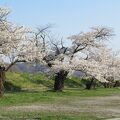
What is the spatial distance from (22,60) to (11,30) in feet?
12.2

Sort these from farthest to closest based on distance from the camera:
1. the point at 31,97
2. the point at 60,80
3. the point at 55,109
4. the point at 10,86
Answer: the point at 10,86 < the point at 60,80 < the point at 31,97 < the point at 55,109

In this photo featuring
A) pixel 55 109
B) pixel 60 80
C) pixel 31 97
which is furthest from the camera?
pixel 60 80

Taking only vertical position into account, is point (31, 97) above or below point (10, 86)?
below

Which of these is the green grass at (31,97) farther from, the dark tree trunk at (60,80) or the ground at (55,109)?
the dark tree trunk at (60,80)

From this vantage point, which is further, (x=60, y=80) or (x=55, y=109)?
(x=60, y=80)

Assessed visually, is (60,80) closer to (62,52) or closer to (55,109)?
(62,52)

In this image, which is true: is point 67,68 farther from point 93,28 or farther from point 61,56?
point 93,28

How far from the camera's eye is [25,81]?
73.3 metres

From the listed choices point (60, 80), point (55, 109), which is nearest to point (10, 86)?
point (60, 80)

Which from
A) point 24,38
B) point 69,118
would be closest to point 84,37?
point 24,38

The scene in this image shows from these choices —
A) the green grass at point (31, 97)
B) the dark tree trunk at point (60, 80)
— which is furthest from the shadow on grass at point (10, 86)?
the green grass at point (31, 97)

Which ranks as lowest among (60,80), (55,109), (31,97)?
(55,109)

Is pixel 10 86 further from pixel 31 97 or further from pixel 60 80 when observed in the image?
pixel 31 97

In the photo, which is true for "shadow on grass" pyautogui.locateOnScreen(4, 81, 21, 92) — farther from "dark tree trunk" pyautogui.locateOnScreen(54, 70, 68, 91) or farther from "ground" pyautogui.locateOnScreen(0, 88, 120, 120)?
"ground" pyautogui.locateOnScreen(0, 88, 120, 120)
